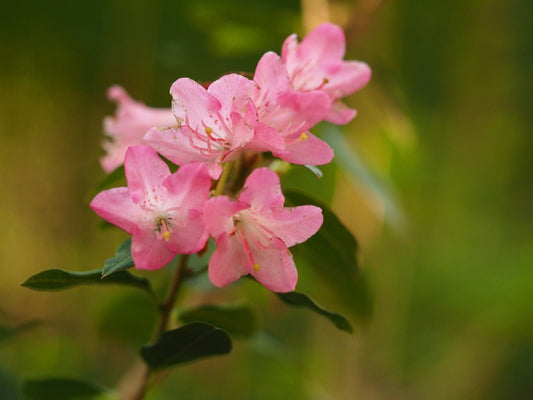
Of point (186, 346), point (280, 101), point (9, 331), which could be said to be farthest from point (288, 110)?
point (9, 331)

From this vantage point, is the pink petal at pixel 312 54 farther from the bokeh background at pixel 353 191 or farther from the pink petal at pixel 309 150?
the bokeh background at pixel 353 191

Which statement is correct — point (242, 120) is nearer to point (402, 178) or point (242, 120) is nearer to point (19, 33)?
point (402, 178)

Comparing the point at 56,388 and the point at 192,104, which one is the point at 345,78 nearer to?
the point at 192,104

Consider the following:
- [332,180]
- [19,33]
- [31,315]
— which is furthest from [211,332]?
[19,33]

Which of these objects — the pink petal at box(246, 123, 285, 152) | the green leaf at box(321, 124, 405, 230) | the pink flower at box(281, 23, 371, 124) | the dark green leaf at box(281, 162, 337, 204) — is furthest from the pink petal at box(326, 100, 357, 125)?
the dark green leaf at box(281, 162, 337, 204)

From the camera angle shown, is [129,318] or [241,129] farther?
[129,318]

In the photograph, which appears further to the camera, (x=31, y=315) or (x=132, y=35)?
(x=132, y=35)
